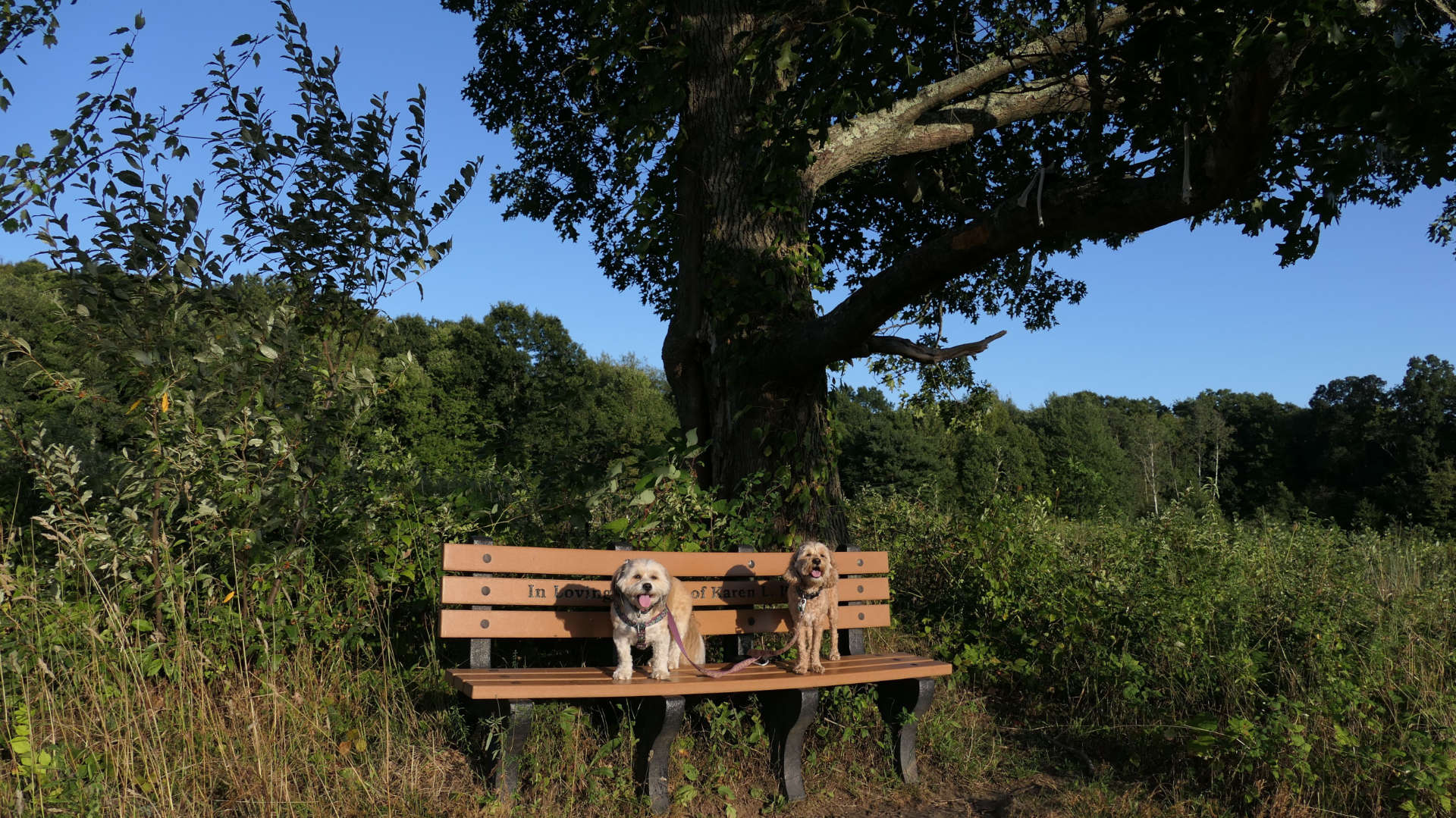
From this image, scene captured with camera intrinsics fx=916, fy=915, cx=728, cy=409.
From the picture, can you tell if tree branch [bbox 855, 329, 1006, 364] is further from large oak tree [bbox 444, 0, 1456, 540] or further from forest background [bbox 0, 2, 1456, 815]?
forest background [bbox 0, 2, 1456, 815]

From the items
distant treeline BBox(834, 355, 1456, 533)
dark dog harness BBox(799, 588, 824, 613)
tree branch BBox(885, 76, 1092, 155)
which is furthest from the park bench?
distant treeline BBox(834, 355, 1456, 533)

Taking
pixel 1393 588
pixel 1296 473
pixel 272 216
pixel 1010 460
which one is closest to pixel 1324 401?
pixel 1296 473

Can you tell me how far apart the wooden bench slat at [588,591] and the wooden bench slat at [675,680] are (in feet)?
1.02

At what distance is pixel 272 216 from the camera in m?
4.56

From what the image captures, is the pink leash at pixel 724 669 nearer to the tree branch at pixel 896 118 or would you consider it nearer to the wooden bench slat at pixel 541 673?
the wooden bench slat at pixel 541 673

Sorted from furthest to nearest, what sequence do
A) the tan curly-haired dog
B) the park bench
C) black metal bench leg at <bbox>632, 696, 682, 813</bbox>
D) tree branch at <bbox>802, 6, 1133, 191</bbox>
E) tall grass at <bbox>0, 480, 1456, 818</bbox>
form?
tree branch at <bbox>802, 6, 1133, 191</bbox> → the tan curly-haired dog → black metal bench leg at <bbox>632, 696, 682, 813</bbox> → the park bench → tall grass at <bbox>0, 480, 1456, 818</bbox>

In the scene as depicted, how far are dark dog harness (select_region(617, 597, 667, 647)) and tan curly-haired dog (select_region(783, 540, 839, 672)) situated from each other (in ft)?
2.55

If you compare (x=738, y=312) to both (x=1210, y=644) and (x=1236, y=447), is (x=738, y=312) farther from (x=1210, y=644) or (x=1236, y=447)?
(x=1236, y=447)

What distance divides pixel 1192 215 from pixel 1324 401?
8597 centimetres

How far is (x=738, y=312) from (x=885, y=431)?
45.7 metres

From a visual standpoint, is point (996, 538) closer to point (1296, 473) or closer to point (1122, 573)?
point (1122, 573)

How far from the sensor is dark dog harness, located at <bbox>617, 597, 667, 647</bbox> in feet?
13.3

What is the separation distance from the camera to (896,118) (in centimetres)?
864

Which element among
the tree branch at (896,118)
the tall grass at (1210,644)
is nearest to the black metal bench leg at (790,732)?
the tall grass at (1210,644)
